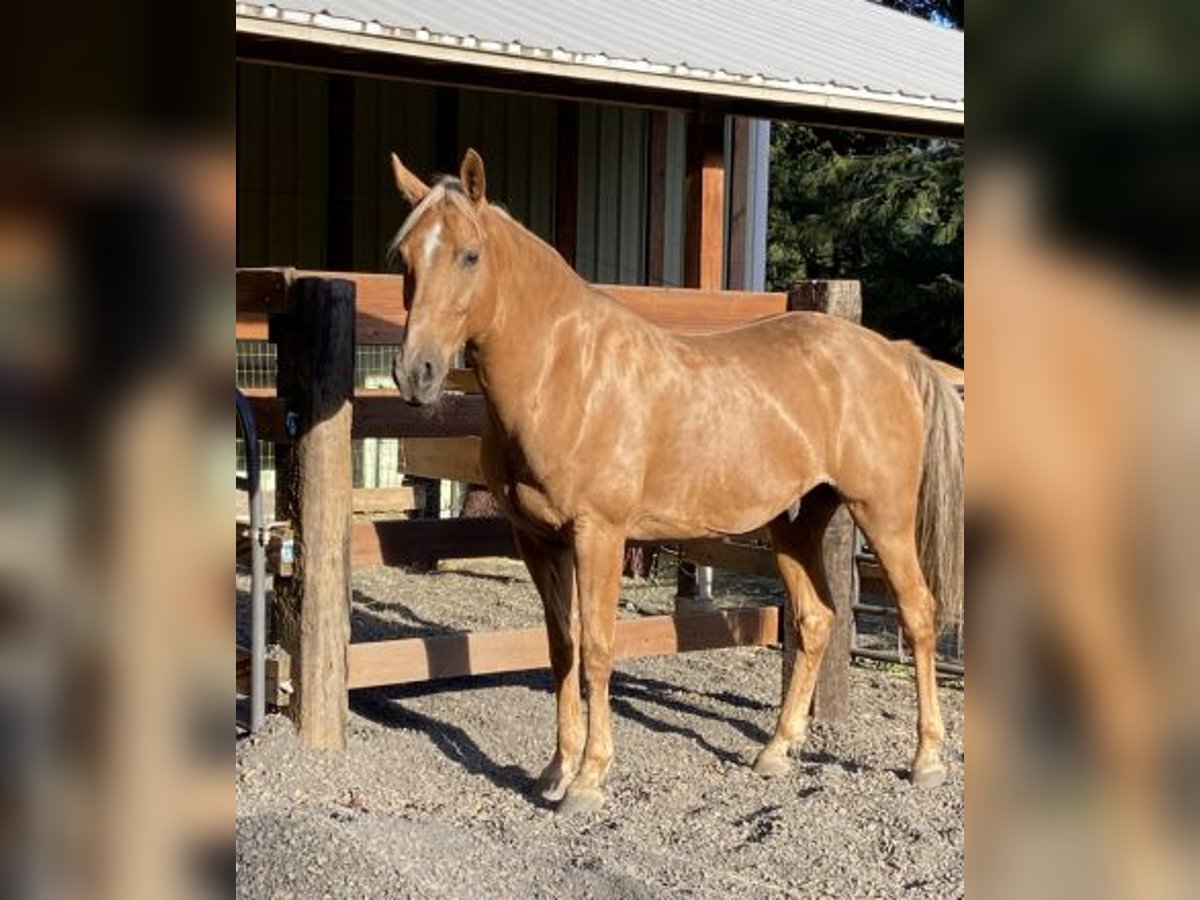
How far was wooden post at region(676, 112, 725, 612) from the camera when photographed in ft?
25.4

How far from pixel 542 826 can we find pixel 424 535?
1.88 metres

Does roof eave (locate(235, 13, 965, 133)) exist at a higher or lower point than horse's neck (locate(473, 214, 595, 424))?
higher

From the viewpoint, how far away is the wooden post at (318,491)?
16.2 feet

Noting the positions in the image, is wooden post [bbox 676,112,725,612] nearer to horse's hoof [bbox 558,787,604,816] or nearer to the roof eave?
the roof eave

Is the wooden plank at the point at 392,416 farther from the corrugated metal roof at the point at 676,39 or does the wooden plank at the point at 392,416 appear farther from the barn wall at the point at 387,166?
the barn wall at the point at 387,166

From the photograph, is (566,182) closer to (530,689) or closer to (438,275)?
(530,689)

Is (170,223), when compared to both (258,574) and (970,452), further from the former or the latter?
(258,574)

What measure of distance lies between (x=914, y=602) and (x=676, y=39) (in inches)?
182

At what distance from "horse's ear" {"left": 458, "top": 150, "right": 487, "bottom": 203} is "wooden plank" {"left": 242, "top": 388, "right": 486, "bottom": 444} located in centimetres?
98

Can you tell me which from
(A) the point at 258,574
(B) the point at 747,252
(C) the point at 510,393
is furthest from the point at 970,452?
(B) the point at 747,252

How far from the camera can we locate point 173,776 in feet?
2.57

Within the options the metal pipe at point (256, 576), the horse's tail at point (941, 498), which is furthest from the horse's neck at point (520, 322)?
the horse's tail at point (941, 498)

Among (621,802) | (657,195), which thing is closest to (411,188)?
(621,802)

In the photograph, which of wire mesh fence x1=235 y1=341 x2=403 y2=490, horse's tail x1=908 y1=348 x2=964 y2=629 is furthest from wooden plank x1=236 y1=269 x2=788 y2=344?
wire mesh fence x1=235 y1=341 x2=403 y2=490
